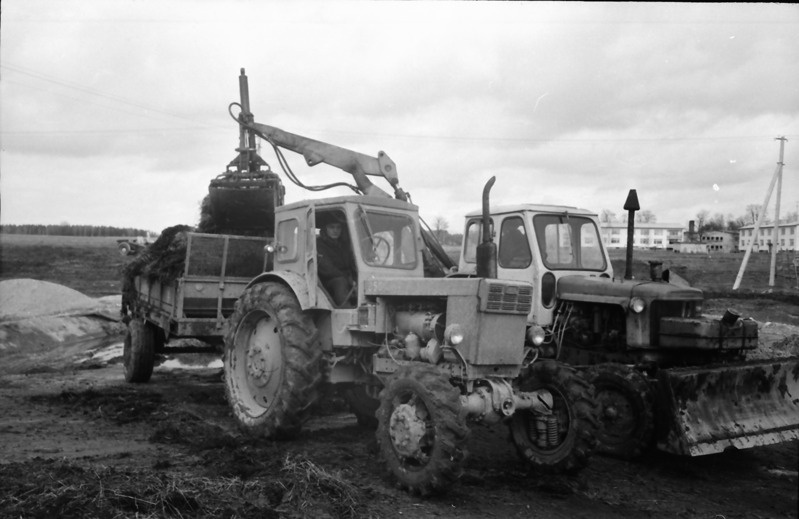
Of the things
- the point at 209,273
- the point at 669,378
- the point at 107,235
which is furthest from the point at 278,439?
the point at 107,235

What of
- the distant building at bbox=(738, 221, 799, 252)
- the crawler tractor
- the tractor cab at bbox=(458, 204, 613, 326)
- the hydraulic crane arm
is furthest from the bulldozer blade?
the distant building at bbox=(738, 221, 799, 252)

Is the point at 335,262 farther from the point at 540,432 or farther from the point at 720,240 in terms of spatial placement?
the point at 720,240

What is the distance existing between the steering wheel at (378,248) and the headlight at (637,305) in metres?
2.78

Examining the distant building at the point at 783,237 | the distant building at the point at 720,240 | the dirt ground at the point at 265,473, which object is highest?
the distant building at the point at 720,240

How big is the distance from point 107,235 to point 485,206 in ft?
196

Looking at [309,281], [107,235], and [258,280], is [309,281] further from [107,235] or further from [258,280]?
[107,235]

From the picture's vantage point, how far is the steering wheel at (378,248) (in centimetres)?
723

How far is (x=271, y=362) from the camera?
7727 mm

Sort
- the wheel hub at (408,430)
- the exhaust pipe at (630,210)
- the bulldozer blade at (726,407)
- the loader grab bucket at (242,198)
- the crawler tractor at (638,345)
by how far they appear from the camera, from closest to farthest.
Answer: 1. the wheel hub at (408,430)
2. the bulldozer blade at (726,407)
3. the crawler tractor at (638,345)
4. the exhaust pipe at (630,210)
5. the loader grab bucket at (242,198)

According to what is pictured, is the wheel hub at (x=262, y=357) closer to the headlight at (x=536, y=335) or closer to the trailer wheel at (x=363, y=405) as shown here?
the trailer wheel at (x=363, y=405)

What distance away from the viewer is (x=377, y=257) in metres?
7.27

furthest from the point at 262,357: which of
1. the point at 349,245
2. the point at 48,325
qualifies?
the point at 48,325

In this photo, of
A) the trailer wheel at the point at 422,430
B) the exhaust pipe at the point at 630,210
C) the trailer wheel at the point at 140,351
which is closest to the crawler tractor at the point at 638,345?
the exhaust pipe at the point at 630,210

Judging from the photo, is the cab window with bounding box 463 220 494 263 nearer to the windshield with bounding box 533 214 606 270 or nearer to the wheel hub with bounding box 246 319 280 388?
the windshield with bounding box 533 214 606 270
